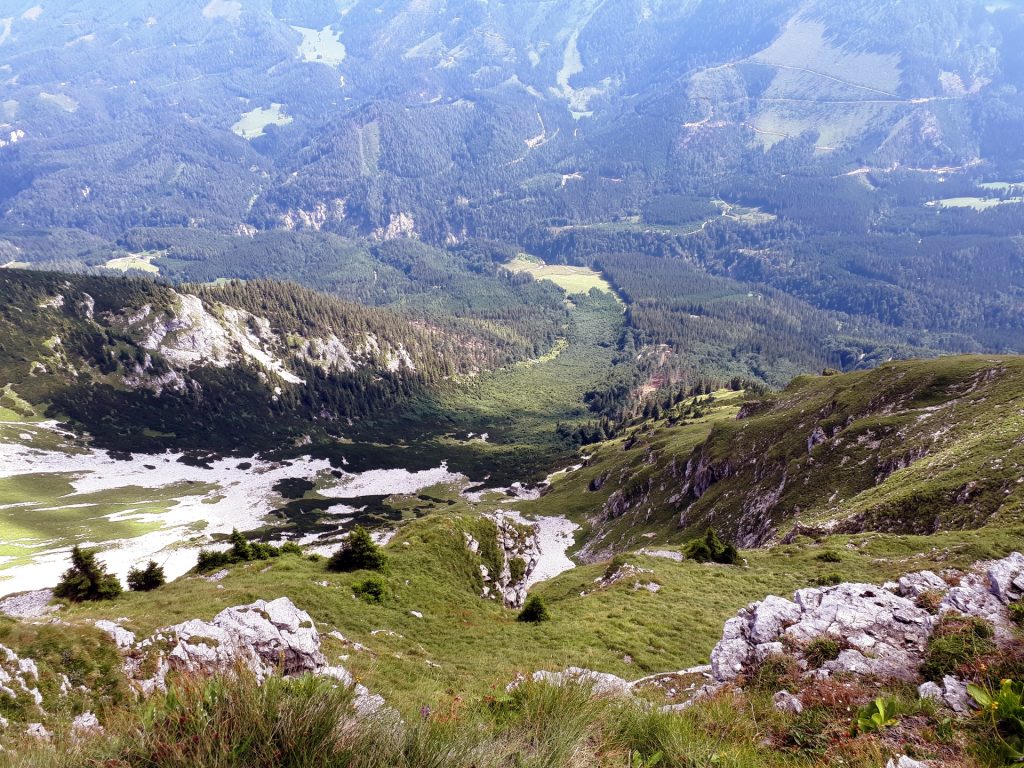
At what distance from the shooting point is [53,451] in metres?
156

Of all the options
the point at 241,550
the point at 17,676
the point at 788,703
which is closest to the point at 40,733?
the point at 17,676

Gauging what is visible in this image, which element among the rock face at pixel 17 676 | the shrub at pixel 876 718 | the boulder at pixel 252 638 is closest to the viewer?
the shrub at pixel 876 718

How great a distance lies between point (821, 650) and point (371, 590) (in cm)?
2724

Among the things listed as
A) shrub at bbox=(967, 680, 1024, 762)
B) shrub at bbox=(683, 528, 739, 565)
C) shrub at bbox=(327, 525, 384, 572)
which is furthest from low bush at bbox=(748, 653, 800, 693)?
shrub at bbox=(683, 528, 739, 565)

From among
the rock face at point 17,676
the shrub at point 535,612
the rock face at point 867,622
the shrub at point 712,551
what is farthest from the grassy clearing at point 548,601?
the rock face at point 867,622

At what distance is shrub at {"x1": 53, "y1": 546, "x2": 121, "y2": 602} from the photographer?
31.2 m

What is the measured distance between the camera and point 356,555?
1480 inches

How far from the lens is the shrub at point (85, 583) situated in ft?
102

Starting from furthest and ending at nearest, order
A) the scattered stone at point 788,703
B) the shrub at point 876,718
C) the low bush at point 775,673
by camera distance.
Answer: the low bush at point 775,673
the scattered stone at point 788,703
the shrub at point 876,718

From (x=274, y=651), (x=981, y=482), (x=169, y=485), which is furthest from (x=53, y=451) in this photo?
(x=981, y=482)

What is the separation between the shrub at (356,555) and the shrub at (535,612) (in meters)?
11.5

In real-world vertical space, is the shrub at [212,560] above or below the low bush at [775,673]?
below

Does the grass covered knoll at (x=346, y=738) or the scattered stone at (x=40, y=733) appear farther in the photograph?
the scattered stone at (x=40, y=733)

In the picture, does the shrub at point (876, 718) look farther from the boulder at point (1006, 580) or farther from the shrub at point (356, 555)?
the shrub at point (356, 555)
